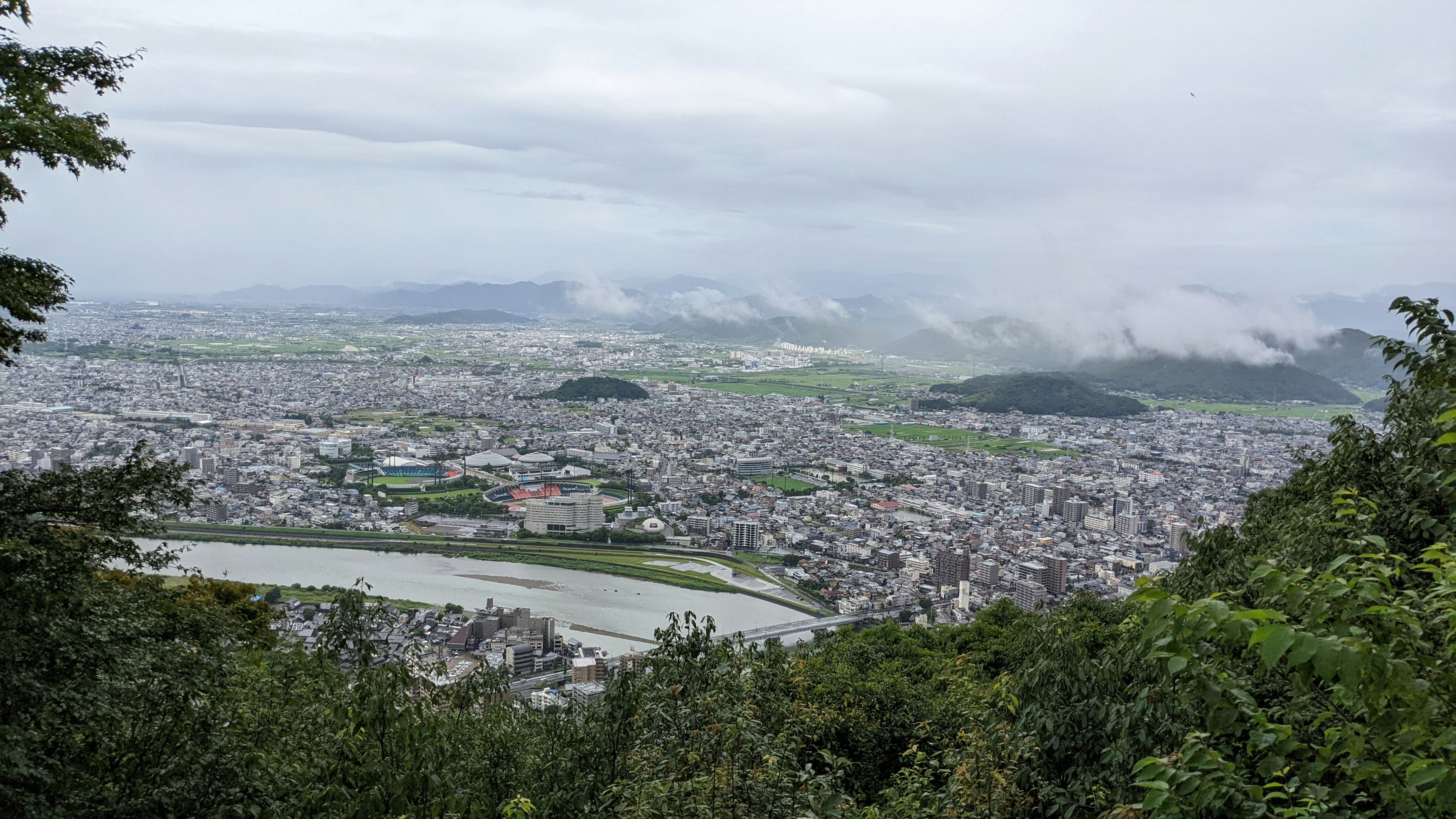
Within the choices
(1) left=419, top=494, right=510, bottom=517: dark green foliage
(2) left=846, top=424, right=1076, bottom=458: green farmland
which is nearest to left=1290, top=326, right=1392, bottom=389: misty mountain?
(2) left=846, top=424, right=1076, bottom=458: green farmland

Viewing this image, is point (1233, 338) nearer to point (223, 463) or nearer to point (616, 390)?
point (616, 390)

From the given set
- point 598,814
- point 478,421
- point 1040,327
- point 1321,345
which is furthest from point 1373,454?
point 1040,327

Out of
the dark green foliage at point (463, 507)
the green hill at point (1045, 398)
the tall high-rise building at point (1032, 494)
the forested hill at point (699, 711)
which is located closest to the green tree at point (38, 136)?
the forested hill at point (699, 711)

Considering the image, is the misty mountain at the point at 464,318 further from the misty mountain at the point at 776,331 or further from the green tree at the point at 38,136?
the green tree at the point at 38,136

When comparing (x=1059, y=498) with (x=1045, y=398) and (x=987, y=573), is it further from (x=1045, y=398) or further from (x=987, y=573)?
(x=1045, y=398)

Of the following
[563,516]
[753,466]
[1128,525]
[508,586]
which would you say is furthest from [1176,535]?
[508,586]

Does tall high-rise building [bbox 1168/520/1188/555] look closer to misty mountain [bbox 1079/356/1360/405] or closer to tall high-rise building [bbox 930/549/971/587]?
tall high-rise building [bbox 930/549/971/587]
